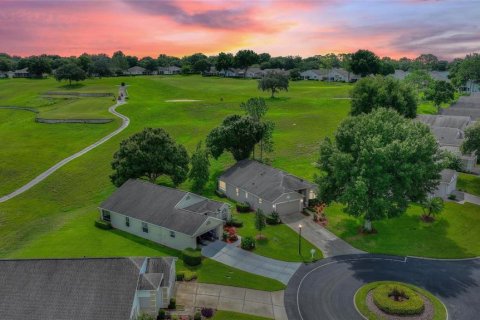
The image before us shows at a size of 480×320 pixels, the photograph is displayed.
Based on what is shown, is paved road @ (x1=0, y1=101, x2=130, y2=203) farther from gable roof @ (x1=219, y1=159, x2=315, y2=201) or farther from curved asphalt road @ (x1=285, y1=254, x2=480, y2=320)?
curved asphalt road @ (x1=285, y1=254, x2=480, y2=320)

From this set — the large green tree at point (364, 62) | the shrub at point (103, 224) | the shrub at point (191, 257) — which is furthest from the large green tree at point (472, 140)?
the large green tree at point (364, 62)

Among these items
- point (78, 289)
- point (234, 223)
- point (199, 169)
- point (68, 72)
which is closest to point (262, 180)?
point (234, 223)

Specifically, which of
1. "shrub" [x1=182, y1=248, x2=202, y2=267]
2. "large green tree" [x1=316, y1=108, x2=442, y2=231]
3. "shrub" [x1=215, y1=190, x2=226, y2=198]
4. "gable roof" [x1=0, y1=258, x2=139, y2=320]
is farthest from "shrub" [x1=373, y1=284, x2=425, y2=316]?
"shrub" [x1=215, y1=190, x2=226, y2=198]

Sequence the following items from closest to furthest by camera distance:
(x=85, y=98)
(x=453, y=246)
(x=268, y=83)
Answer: (x=453, y=246)
(x=268, y=83)
(x=85, y=98)

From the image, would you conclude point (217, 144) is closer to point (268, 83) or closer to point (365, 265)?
point (365, 265)

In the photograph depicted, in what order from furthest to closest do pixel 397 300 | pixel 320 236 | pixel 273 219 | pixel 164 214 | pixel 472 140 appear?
pixel 472 140 → pixel 273 219 → pixel 320 236 → pixel 164 214 → pixel 397 300

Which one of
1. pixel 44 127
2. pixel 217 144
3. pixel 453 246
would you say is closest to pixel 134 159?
pixel 217 144

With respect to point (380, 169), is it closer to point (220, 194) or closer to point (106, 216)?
point (220, 194)
